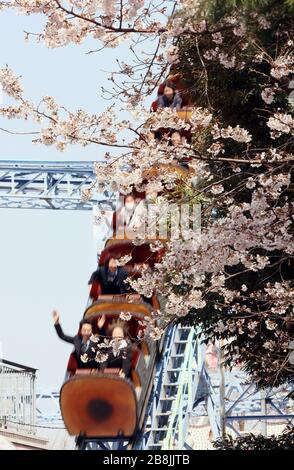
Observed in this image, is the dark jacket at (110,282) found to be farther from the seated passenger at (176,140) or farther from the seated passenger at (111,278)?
the seated passenger at (176,140)

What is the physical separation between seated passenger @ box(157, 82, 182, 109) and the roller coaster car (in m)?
4.93

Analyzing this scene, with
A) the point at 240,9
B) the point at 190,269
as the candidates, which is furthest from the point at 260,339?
the point at 240,9

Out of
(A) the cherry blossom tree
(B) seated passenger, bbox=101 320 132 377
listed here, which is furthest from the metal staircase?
(A) the cherry blossom tree

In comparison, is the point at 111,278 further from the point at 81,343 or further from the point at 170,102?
the point at 170,102

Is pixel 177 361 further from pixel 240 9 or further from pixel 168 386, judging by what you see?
pixel 240 9

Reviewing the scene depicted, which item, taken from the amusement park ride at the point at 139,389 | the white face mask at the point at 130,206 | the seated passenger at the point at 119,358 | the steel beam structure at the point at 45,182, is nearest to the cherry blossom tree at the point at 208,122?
the amusement park ride at the point at 139,389

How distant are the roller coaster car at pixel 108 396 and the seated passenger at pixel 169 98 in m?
4.93

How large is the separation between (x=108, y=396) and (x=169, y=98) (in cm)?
697

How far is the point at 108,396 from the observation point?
59.8ft

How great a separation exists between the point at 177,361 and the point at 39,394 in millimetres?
27822

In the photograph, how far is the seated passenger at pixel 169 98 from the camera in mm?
22234

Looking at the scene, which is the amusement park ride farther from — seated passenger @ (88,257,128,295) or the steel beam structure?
the steel beam structure

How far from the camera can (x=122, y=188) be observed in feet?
36.4

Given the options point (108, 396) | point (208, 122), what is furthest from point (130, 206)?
point (208, 122)
